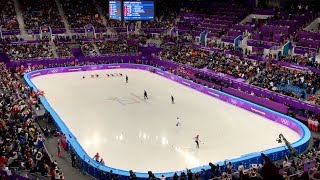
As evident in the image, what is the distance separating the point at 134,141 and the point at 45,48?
3181 cm

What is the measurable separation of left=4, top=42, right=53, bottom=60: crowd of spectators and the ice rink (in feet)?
33.3

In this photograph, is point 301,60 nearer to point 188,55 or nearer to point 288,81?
point 288,81

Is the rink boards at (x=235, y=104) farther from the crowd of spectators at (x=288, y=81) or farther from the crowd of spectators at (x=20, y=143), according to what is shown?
the crowd of spectators at (x=288, y=81)

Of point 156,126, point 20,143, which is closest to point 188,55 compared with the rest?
point 156,126

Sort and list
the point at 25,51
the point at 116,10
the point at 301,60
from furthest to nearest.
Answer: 1. the point at 25,51
2. the point at 116,10
3. the point at 301,60

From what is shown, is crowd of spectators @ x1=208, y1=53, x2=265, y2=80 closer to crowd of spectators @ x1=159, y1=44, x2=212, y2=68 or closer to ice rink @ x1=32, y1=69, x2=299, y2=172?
crowd of spectators @ x1=159, y1=44, x2=212, y2=68

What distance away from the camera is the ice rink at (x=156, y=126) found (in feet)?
68.1

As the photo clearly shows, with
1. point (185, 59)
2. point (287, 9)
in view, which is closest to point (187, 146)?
point (185, 59)

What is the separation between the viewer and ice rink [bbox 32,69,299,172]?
2077 centimetres

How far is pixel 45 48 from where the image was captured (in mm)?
49875

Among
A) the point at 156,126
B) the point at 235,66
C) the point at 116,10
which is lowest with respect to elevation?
the point at 156,126

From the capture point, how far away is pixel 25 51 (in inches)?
1885

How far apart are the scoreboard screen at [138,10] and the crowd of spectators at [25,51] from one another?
11.7m

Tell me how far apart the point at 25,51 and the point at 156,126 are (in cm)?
2939
